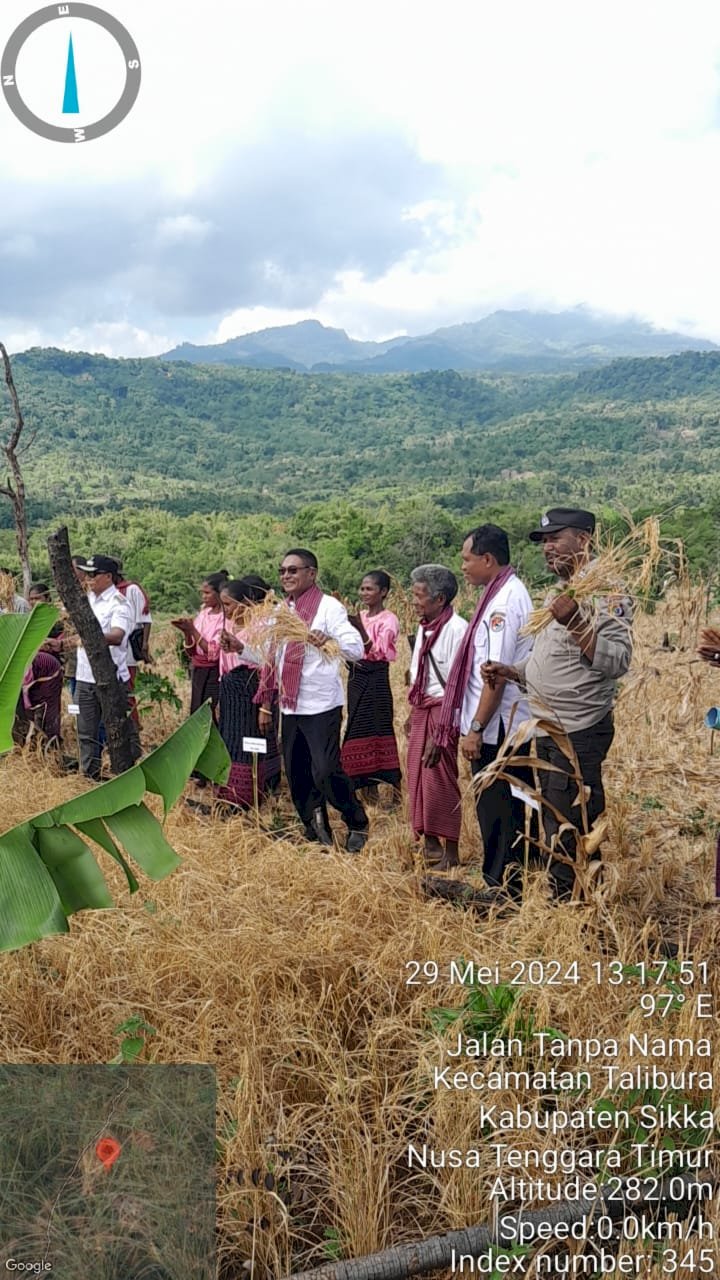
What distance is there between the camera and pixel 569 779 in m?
3.62

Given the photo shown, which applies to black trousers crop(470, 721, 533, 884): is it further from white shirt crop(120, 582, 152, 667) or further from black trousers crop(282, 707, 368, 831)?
white shirt crop(120, 582, 152, 667)

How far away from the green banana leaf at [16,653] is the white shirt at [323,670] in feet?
9.68

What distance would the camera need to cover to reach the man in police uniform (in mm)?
3414

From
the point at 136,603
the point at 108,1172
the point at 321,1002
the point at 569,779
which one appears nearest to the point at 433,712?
the point at 569,779

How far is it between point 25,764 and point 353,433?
75021mm

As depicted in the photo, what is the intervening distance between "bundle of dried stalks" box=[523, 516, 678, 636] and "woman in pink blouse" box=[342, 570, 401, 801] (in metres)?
2.22

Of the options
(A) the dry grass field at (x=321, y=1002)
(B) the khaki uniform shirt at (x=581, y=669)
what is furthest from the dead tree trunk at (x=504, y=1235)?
(B) the khaki uniform shirt at (x=581, y=669)

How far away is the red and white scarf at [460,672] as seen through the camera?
3996 millimetres

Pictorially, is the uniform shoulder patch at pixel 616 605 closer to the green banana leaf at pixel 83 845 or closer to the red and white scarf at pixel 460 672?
the red and white scarf at pixel 460 672

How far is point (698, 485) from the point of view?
33.6 metres

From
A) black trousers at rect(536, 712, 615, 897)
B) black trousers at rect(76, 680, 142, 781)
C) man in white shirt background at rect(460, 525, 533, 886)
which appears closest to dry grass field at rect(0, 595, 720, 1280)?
black trousers at rect(536, 712, 615, 897)

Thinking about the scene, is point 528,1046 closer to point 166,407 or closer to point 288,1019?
point 288,1019

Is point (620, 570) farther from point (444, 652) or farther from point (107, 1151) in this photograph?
point (107, 1151)

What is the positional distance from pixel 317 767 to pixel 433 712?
0.77 metres
